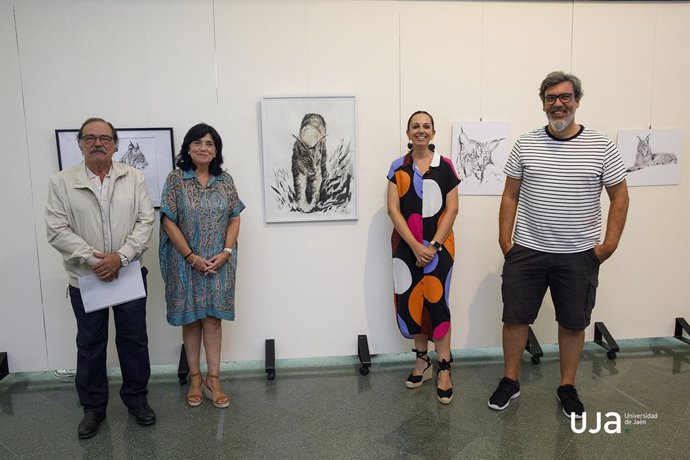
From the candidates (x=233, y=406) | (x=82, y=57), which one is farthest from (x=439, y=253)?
(x=82, y=57)

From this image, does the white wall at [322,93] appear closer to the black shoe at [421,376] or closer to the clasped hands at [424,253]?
the black shoe at [421,376]

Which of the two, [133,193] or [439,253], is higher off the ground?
[133,193]

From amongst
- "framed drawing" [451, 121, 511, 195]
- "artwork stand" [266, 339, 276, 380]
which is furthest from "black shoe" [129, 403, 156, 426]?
"framed drawing" [451, 121, 511, 195]

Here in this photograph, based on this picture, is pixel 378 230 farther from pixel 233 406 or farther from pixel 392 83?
pixel 233 406

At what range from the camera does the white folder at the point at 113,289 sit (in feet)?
8.02

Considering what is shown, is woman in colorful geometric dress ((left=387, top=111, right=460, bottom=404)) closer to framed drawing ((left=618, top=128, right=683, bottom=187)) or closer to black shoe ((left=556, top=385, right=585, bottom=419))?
black shoe ((left=556, top=385, right=585, bottom=419))

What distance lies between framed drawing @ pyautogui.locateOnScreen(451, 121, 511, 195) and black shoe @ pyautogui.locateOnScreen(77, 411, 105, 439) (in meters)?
2.73

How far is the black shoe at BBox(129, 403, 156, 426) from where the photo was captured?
261cm

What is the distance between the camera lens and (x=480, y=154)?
132 inches

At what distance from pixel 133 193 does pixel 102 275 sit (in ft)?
1.54

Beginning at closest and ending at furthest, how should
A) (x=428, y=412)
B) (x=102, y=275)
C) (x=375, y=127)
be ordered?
1. (x=102, y=275)
2. (x=428, y=412)
3. (x=375, y=127)

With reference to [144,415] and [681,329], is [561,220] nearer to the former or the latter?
[681,329]

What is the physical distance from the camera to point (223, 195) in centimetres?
274

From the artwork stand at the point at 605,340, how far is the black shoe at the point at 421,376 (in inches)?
54.4
